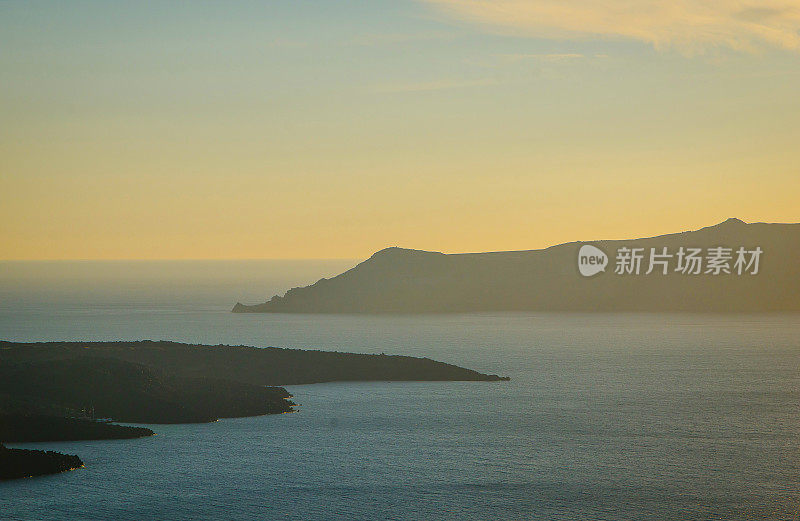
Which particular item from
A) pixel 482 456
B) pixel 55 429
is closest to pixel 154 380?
pixel 55 429

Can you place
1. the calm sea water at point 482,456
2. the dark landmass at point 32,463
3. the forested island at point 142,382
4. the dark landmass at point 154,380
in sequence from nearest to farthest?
the calm sea water at point 482,456, the dark landmass at point 32,463, the forested island at point 142,382, the dark landmass at point 154,380

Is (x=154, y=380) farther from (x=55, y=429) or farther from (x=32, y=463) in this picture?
(x=32, y=463)

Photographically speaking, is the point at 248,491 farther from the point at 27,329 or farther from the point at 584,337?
the point at 27,329

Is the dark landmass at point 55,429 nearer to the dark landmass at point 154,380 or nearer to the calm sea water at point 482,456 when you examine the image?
the calm sea water at point 482,456

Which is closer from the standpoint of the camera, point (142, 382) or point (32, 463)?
point (32, 463)

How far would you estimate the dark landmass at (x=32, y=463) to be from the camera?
171 ft

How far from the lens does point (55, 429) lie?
63.5 metres

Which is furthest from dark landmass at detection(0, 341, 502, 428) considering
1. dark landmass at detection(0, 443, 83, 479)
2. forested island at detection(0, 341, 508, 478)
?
dark landmass at detection(0, 443, 83, 479)

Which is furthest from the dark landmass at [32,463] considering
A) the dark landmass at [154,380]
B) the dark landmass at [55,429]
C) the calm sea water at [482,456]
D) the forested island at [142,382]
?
the dark landmass at [154,380]

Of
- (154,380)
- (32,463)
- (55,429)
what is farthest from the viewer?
(154,380)

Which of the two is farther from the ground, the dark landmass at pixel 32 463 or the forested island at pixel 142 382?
the forested island at pixel 142 382

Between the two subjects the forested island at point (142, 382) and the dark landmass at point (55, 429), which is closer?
the dark landmass at point (55, 429)

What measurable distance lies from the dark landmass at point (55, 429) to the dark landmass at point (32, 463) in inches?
326

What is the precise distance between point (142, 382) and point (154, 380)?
5.50 feet
